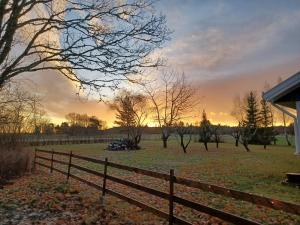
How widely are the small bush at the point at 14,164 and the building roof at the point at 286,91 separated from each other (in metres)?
13.4

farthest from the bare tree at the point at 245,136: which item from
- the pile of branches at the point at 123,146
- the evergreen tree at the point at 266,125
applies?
the pile of branches at the point at 123,146

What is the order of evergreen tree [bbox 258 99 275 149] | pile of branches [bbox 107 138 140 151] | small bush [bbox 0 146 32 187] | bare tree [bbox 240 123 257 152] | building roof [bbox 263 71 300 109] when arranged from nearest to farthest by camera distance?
1. building roof [bbox 263 71 300 109]
2. small bush [bbox 0 146 32 187]
3. bare tree [bbox 240 123 257 152]
4. pile of branches [bbox 107 138 140 151]
5. evergreen tree [bbox 258 99 275 149]

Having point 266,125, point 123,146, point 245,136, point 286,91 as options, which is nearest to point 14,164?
point 286,91

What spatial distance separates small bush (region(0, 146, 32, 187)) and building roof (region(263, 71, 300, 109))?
1340cm

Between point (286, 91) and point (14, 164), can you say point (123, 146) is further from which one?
point (286, 91)

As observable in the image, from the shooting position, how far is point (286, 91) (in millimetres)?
13328

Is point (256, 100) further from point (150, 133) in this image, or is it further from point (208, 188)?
point (208, 188)

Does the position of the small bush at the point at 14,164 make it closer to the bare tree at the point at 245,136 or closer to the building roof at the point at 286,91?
the building roof at the point at 286,91

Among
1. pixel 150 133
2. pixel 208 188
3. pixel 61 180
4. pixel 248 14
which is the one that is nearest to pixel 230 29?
pixel 248 14

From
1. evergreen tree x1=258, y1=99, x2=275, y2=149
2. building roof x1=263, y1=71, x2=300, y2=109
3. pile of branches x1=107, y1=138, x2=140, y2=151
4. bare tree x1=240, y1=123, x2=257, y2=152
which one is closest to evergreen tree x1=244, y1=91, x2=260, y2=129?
evergreen tree x1=258, y1=99, x2=275, y2=149

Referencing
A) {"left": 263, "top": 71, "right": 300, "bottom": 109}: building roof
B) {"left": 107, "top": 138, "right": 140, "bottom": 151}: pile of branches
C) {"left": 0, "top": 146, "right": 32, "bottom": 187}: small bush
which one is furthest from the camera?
{"left": 107, "top": 138, "right": 140, "bottom": 151}: pile of branches

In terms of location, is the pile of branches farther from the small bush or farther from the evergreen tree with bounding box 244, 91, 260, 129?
the evergreen tree with bounding box 244, 91, 260, 129

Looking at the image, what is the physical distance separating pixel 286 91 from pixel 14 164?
48.1 ft

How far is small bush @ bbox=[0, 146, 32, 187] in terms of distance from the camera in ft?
57.3
